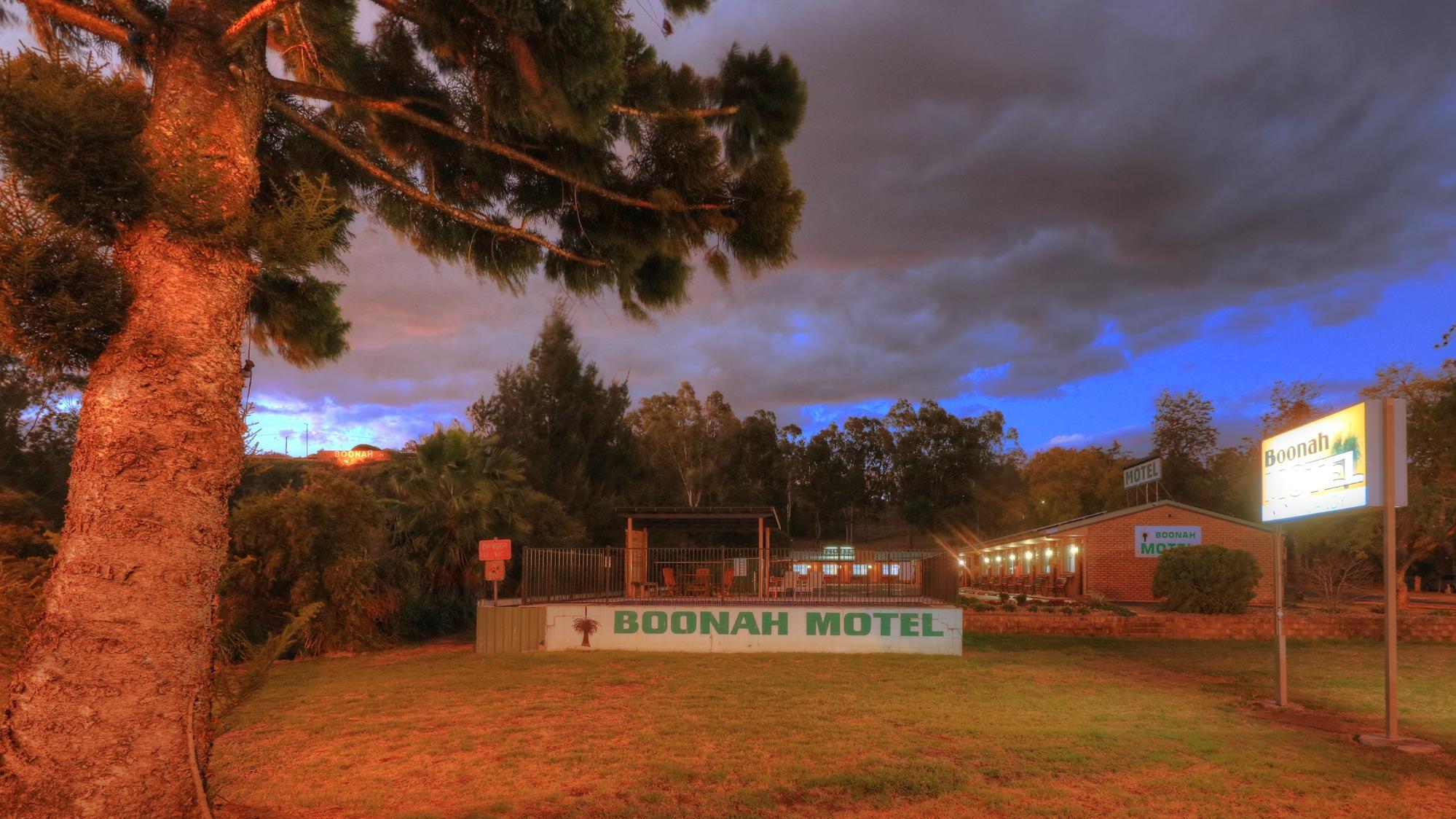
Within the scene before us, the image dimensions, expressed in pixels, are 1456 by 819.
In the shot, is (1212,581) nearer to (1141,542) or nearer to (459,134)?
(1141,542)

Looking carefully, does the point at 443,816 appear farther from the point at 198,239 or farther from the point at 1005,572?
the point at 1005,572

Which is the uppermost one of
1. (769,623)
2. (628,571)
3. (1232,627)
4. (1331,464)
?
(1331,464)

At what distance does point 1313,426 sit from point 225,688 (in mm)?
10671

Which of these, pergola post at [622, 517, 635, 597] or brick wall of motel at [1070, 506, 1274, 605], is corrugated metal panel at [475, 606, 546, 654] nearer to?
pergola post at [622, 517, 635, 597]

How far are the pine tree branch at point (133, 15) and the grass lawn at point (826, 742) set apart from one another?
12.7 ft

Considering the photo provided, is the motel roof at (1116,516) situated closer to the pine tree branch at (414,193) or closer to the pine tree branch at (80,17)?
the pine tree branch at (414,193)

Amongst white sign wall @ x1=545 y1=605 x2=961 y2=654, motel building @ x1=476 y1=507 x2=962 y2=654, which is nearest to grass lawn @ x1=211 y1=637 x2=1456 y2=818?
white sign wall @ x1=545 y1=605 x2=961 y2=654

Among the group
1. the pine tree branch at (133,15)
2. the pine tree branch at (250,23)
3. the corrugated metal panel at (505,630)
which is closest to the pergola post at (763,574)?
the corrugated metal panel at (505,630)

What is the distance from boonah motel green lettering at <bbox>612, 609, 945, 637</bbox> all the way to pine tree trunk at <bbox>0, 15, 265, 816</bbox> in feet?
39.4

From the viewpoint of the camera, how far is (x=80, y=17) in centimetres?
427

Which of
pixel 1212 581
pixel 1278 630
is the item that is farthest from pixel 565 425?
pixel 1278 630

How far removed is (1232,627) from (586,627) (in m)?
13.4

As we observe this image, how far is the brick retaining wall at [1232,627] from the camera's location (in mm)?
17578

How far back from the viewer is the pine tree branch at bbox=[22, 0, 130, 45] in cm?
425
